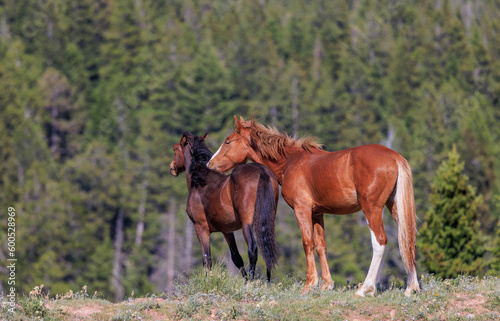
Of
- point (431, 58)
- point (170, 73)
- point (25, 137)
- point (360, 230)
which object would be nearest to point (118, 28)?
point (170, 73)

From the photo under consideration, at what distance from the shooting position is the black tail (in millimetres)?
11555

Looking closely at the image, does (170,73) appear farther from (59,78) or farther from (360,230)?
(360,230)

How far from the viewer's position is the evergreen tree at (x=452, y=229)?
26.2 m

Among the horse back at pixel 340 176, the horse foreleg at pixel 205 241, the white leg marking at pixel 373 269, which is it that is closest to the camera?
the white leg marking at pixel 373 269

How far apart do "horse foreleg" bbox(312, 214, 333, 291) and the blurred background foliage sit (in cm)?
3246

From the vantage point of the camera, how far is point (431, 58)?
353 feet

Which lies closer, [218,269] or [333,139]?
[218,269]

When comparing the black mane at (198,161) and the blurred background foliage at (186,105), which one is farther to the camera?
the blurred background foliage at (186,105)

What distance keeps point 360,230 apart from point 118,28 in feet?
217

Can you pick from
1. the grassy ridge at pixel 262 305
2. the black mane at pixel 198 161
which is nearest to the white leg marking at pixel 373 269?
the grassy ridge at pixel 262 305

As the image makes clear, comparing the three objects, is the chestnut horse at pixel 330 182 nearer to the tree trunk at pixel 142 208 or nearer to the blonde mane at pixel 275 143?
the blonde mane at pixel 275 143

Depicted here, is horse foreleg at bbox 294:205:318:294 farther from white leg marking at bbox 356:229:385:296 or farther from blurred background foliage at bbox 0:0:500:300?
blurred background foliage at bbox 0:0:500:300

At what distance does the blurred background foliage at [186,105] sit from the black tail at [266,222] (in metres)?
32.7

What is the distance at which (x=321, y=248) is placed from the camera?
1173 centimetres
